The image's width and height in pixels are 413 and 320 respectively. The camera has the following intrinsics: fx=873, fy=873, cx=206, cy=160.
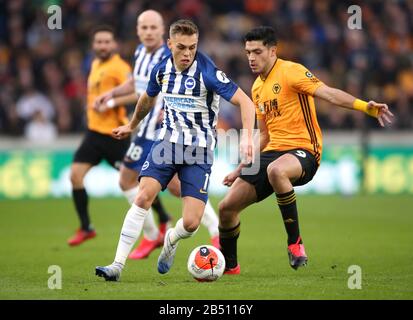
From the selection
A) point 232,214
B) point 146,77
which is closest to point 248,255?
point 232,214

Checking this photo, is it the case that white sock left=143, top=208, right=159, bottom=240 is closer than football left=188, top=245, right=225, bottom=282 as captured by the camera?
No

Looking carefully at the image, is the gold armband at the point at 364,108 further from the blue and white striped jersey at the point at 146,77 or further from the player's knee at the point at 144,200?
the blue and white striped jersey at the point at 146,77

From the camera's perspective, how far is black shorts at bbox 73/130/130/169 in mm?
11312

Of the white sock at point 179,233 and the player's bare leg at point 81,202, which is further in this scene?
the player's bare leg at point 81,202

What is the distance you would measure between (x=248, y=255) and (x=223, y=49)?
455 inches

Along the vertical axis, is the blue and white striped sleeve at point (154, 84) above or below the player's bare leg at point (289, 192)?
above

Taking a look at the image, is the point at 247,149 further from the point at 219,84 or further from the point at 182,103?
the point at 182,103

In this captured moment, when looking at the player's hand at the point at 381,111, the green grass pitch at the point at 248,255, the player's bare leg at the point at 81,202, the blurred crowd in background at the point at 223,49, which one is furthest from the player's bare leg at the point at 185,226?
the blurred crowd in background at the point at 223,49

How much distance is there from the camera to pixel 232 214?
8578mm

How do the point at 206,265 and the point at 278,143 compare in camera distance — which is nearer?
the point at 206,265

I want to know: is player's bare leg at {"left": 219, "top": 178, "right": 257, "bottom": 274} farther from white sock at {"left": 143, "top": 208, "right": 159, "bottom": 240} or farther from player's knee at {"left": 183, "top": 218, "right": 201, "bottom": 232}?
white sock at {"left": 143, "top": 208, "right": 159, "bottom": 240}

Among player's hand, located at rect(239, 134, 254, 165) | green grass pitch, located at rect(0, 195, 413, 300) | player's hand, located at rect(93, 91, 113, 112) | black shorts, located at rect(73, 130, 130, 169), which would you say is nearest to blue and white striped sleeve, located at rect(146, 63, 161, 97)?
player's hand, located at rect(239, 134, 254, 165)

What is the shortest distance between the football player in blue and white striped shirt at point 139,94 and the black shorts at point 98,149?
65 centimetres

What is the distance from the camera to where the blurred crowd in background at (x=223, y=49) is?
19.5 meters
